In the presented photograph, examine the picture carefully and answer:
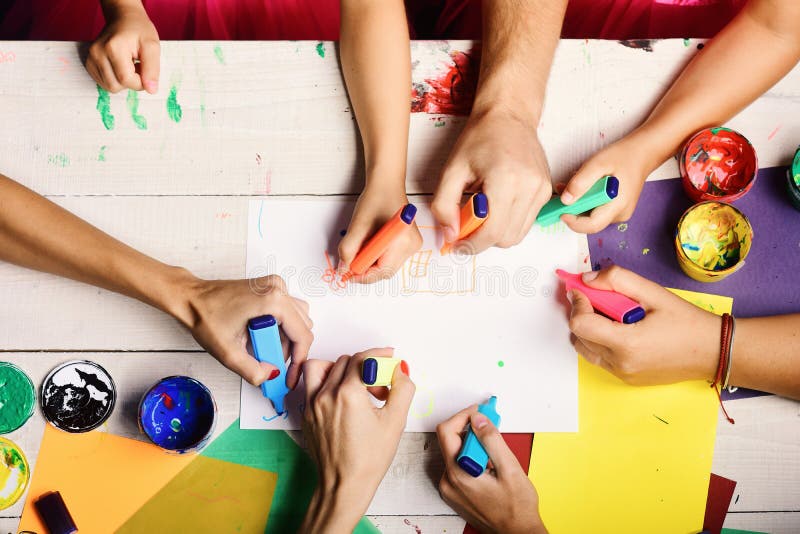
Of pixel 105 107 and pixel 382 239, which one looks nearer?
pixel 382 239

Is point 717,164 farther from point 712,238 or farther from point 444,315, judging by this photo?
point 444,315

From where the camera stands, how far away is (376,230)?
0.78 meters

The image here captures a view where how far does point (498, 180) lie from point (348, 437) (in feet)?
1.23

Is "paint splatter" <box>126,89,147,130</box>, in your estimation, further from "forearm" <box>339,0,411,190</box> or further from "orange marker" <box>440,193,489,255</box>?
"orange marker" <box>440,193,489,255</box>

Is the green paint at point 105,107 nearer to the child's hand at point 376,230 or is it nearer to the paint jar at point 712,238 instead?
the child's hand at point 376,230

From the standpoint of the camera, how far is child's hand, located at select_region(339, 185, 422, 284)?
0.77m

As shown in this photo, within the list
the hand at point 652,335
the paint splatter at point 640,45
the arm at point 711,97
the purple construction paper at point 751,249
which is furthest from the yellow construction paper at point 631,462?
the paint splatter at point 640,45

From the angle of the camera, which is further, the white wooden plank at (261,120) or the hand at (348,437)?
Result: the white wooden plank at (261,120)

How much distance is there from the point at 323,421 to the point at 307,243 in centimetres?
25

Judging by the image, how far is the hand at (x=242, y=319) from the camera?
2.48 feet

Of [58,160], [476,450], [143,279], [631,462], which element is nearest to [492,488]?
[476,450]

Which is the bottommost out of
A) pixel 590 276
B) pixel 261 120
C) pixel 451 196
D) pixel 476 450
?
pixel 476 450

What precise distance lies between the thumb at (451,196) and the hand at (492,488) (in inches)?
10.0

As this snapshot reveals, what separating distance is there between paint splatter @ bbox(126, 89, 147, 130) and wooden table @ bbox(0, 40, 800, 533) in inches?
0.4
